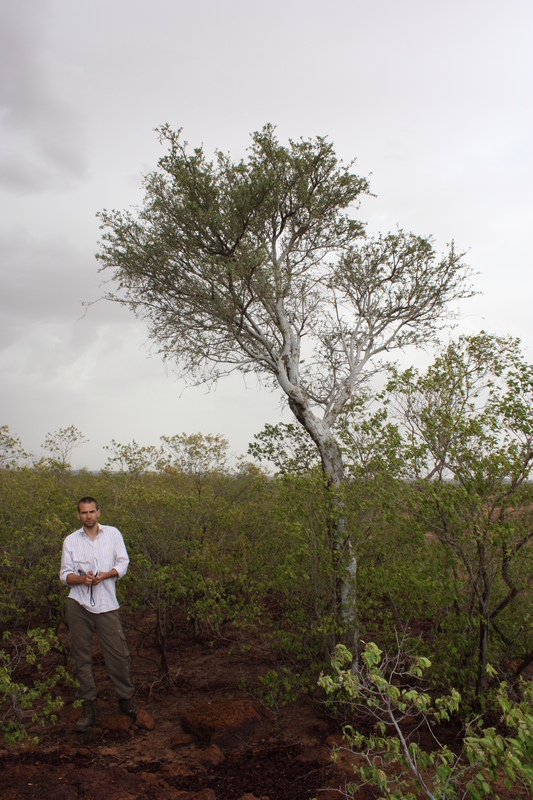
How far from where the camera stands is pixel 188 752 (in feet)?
15.6

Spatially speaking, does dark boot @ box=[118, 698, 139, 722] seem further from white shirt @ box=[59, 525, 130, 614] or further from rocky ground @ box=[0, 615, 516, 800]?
white shirt @ box=[59, 525, 130, 614]

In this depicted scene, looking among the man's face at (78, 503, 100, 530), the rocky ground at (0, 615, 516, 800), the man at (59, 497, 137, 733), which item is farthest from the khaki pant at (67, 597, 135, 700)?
the man's face at (78, 503, 100, 530)

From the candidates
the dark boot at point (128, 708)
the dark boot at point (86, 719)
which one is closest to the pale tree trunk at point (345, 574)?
the dark boot at point (128, 708)

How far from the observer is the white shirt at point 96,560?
15.7 ft

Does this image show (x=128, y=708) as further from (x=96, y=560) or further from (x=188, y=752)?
(x=96, y=560)

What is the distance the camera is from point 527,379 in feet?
14.5

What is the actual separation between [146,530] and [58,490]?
1.65 meters

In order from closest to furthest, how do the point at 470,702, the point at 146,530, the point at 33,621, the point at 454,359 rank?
1. the point at 470,702
2. the point at 454,359
3. the point at 146,530
4. the point at 33,621

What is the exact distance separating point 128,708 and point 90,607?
1.15 meters

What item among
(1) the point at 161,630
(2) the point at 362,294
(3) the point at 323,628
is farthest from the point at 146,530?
(2) the point at 362,294

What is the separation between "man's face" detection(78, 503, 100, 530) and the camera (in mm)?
4855

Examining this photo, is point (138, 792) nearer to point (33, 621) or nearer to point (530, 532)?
point (530, 532)

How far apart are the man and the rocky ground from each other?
400 mm

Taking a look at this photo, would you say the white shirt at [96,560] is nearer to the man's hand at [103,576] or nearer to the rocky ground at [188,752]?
the man's hand at [103,576]
